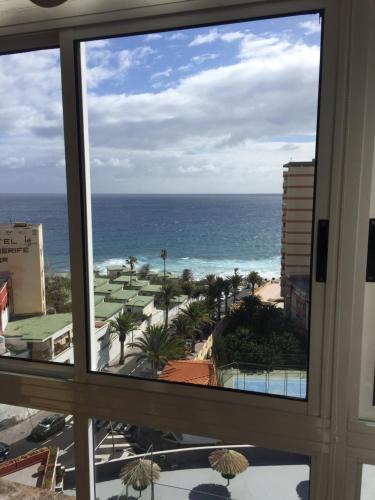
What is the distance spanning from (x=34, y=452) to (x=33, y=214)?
1.08 metres

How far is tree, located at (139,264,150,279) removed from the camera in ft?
5.56

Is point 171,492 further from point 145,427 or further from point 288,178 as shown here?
point 288,178

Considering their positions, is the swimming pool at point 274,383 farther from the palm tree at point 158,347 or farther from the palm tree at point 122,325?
the palm tree at point 122,325

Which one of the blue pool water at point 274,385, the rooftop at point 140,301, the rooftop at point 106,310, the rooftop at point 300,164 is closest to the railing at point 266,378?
the blue pool water at point 274,385

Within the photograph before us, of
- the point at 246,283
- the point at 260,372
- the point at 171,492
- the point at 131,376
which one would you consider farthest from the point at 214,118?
the point at 171,492

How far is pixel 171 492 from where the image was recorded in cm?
175

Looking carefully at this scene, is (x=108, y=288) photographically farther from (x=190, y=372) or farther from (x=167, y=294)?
(x=190, y=372)

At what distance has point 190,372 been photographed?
1.66 m

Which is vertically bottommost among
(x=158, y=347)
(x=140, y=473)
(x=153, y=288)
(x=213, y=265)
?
(x=140, y=473)

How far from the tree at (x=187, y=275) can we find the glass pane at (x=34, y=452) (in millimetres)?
831

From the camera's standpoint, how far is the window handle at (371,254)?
1.35m

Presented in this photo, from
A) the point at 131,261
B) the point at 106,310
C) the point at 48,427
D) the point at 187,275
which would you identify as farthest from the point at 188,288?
the point at 48,427

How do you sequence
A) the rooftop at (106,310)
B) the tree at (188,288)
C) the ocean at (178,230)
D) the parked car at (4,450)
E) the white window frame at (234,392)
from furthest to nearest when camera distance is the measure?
the parked car at (4,450)
the rooftop at (106,310)
the tree at (188,288)
the ocean at (178,230)
the white window frame at (234,392)

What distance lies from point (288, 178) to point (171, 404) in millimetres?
962
